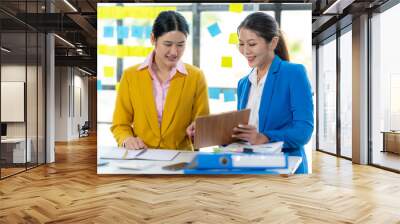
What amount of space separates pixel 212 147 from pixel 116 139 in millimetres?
1223

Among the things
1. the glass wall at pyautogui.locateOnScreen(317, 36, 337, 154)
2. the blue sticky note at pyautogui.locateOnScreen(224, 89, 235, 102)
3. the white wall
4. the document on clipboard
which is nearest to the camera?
the document on clipboard

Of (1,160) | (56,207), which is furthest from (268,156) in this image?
(1,160)

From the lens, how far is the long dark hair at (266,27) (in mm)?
4703

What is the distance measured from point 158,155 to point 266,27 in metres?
2.00

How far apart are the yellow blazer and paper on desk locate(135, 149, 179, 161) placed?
0.11 m

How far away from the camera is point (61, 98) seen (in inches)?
645

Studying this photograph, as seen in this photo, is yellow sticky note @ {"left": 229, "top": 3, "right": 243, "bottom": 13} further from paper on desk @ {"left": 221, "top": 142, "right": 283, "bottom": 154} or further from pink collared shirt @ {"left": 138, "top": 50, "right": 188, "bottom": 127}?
paper on desk @ {"left": 221, "top": 142, "right": 283, "bottom": 154}

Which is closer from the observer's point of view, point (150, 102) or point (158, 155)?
point (150, 102)

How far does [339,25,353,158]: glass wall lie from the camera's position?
912cm

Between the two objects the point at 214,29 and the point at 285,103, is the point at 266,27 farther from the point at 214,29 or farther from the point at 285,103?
the point at 285,103

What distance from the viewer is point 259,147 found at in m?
4.67

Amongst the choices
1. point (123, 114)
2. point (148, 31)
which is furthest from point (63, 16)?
point (123, 114)

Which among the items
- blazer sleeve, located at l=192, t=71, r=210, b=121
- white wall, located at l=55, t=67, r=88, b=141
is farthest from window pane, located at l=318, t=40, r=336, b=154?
white wall, located at l=55, t=67, r=88, b=141

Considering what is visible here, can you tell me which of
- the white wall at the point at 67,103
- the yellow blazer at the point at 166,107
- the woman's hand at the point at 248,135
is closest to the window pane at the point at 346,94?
the woman's hand at the point at 248,135
